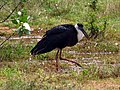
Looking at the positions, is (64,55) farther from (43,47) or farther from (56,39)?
(43,47)

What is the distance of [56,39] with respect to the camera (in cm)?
909

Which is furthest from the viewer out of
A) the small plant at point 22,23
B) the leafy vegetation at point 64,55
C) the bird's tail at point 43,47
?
the bird's tail at point 43,47

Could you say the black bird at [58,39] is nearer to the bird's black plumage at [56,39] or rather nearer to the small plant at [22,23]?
the bird's black plumage at [56,39]

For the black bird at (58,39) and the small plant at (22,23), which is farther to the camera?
the black bird at (58,39)

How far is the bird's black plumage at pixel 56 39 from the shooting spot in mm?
9016

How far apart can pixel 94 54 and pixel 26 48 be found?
4.63ft

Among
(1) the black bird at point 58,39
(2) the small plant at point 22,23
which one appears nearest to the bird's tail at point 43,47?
(1) the black bird at point 58,39

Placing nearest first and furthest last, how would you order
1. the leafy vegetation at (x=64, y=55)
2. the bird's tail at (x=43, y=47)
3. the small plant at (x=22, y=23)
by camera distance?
the small plant at (x=22, y=23)
the leafy vegetation at (x=64, y=55)
the bird's tail at (x=43, y=47)

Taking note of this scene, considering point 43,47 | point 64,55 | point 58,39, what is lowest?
point 64,55

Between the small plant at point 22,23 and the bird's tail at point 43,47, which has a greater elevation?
the small plant at point 22,23

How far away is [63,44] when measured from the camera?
917 cm

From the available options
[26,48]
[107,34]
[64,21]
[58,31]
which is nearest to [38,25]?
[64,21]

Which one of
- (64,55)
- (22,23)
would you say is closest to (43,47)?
(64,55)

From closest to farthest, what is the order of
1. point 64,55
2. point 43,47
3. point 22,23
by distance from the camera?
point 22,23 → point 43,47 → point 64,55
